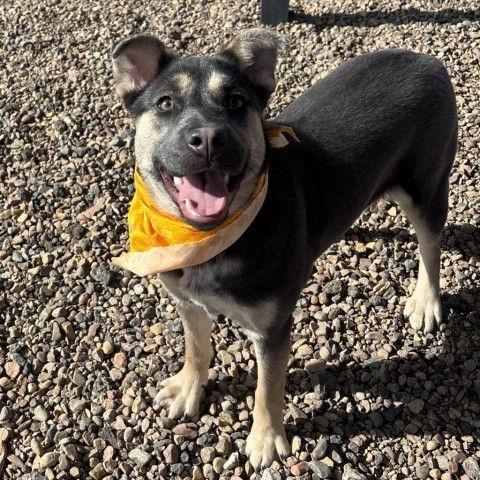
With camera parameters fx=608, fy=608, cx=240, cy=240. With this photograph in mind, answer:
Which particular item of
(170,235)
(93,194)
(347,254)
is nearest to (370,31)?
(347,254)

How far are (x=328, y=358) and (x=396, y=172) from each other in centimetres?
153

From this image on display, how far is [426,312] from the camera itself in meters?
4.86

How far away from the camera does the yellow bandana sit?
136 inches

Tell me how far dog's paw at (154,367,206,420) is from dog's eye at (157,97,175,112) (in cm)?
196

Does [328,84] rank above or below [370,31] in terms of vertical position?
above

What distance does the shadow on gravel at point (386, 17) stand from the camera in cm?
754

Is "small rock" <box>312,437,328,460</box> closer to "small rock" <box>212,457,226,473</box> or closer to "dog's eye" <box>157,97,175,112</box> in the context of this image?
"small rock" <box>212,457,226,473</box>

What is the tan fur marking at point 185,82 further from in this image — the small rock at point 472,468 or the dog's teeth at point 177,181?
the small rock at point 472,468

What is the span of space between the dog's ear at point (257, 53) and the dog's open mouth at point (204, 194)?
78 centimetres

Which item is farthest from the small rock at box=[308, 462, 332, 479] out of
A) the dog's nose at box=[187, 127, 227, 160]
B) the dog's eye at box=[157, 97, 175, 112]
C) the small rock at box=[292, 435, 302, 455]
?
the dog's eye at box=[157, 97, 175, 112]

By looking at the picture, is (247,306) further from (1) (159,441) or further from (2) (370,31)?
(2) (370,31)

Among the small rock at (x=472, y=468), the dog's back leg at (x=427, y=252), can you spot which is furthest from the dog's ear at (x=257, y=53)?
the small rock at (x=472, y=468)

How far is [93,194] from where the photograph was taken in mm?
5840

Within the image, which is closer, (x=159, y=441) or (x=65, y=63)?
(x=159, y=441)
